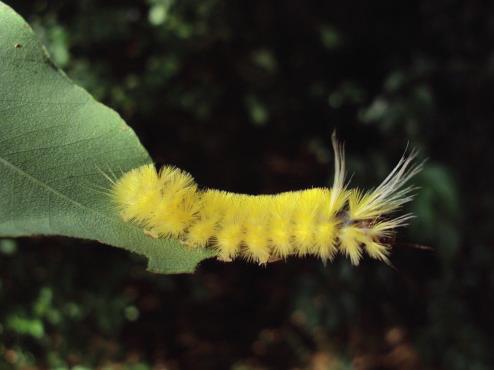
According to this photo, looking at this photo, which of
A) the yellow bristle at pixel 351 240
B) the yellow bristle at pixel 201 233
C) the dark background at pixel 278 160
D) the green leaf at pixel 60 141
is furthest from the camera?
the dark background at pixel 278 160

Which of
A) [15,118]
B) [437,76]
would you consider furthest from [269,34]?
[15,118]

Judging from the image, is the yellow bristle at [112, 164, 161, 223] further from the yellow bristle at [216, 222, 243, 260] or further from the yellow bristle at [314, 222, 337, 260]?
the yellow bristle at [314, 222, 337, 260]

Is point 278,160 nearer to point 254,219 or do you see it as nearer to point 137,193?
point 254,219

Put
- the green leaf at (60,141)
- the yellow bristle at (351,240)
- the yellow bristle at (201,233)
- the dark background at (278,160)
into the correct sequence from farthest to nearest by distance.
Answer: the dark background at (278,160), the yellow bristle at (351,240), the yellow bristle at (201,233), the green leaf at (60,141)

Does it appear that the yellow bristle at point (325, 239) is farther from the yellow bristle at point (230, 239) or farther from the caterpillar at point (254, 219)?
the yellow bristle at point (230, 239)

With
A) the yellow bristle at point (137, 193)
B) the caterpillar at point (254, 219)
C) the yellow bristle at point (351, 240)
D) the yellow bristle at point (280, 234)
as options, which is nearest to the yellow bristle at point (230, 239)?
the caterpillar at point (254, 219)

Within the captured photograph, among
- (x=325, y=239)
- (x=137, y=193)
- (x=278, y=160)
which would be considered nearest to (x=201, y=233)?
(x=137, y=193)

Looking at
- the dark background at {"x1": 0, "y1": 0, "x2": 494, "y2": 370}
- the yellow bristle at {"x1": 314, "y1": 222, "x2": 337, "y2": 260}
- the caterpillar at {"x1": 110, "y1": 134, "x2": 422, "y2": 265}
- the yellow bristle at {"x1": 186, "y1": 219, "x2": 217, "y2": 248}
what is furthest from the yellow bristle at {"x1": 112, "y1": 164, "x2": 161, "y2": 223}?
the dark background at {"x1": 0, "y1": 0, "x2": 494, "y2": 370}
